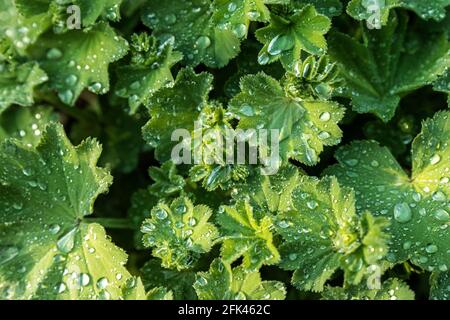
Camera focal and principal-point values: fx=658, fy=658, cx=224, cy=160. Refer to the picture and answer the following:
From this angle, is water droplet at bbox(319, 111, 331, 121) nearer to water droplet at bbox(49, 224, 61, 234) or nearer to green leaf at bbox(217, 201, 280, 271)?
green leaf at bbox(217, 201, 280, 271)

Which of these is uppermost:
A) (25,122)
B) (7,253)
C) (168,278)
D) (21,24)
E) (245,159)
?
(21,24)

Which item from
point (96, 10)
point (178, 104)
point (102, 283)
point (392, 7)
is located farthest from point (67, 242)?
point (392, 7)

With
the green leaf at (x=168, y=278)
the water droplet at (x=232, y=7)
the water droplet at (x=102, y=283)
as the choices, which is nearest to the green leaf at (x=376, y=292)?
the green leaf at (x=168, y=278)

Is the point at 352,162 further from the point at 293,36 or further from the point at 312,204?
the point at 293,36

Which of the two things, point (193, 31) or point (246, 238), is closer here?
point (246, 238)

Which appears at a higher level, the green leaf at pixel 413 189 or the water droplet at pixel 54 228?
the green leaf at pixel 413 189

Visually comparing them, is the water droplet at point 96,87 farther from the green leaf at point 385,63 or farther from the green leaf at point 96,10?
the green leaf at point 385,63

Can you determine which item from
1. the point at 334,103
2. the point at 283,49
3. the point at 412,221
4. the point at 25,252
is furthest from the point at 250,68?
the point at 25,252
